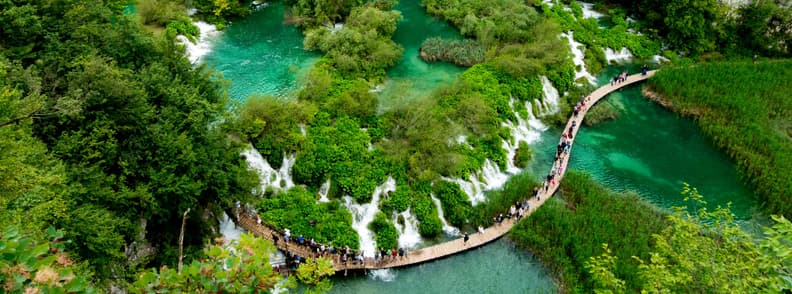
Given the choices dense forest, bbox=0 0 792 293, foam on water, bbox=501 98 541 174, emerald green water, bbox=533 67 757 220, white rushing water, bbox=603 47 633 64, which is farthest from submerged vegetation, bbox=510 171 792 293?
white rushing water, bbox=603 47 633 64

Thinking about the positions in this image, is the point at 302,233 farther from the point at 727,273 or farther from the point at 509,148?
the point at 727,273

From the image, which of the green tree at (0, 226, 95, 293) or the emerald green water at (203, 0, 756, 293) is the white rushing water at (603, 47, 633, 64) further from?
the green tree at (0, 226, 95, 293)

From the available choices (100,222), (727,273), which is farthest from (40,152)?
(727,273)

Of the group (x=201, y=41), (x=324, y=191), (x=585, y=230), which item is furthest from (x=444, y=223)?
(x=201, y=41)

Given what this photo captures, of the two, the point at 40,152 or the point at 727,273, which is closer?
the point at 727,273

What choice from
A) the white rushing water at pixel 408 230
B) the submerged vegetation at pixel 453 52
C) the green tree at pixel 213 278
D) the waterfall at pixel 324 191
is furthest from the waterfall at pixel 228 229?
the submerged vegetation at pixel 453 52

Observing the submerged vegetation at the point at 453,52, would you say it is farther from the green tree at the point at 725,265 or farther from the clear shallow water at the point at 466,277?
the green tree at the point at 725,265

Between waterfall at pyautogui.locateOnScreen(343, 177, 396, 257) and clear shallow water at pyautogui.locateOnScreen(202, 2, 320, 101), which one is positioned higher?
clear shallow water at pyautogui.locateOnScreen(202, 2, 320, 101)
